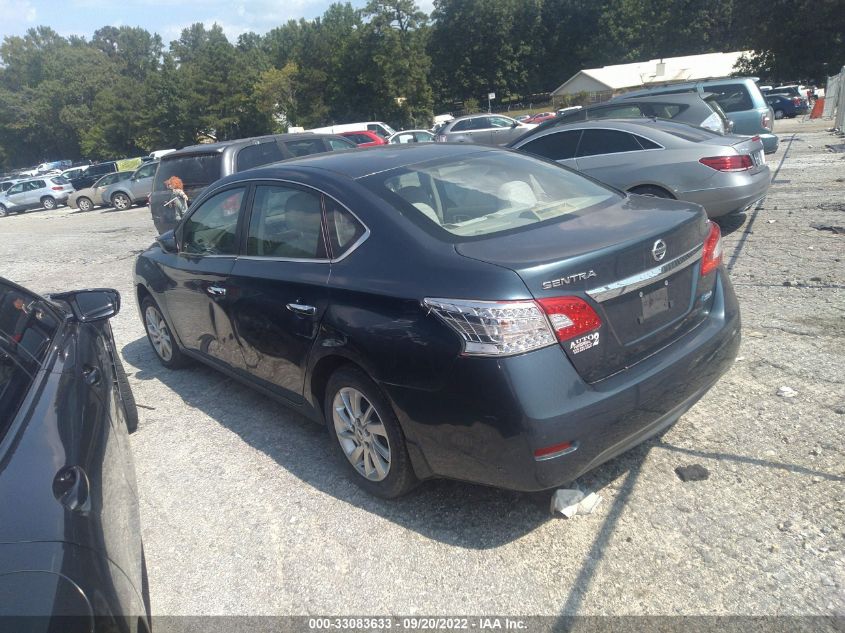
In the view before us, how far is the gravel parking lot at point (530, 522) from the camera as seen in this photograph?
271cm

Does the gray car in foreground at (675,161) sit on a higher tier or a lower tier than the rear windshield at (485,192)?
lower

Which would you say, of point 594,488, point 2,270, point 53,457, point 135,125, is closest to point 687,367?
point 594,488

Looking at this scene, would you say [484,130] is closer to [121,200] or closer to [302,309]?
[121,200]

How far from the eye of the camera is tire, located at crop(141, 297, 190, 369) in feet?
18.5

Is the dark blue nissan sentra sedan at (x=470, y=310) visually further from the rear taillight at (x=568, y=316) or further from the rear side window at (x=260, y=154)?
the rear side window at (x=260, y=154)

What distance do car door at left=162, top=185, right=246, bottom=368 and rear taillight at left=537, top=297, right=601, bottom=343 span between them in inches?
92.6

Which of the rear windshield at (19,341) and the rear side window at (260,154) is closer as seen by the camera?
the rear windshield at (19,341)

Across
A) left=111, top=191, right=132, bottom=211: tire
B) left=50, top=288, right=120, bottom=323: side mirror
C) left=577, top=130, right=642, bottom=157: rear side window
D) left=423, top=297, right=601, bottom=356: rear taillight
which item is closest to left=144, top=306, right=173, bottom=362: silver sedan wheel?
left=50, top=288, right=120, bottom=323: side mirror

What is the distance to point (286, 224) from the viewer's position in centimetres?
395

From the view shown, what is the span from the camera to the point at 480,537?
3.12 meters

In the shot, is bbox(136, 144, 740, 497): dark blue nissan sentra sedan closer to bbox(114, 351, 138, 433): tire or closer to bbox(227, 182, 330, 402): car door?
bbox(227, 182, 330, 402): car door

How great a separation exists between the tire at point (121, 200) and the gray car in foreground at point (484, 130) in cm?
1249

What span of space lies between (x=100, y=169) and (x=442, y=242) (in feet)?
134

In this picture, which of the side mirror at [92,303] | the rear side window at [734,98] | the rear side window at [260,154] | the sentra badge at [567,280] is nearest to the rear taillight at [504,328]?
the sentra badge at [567,280]
